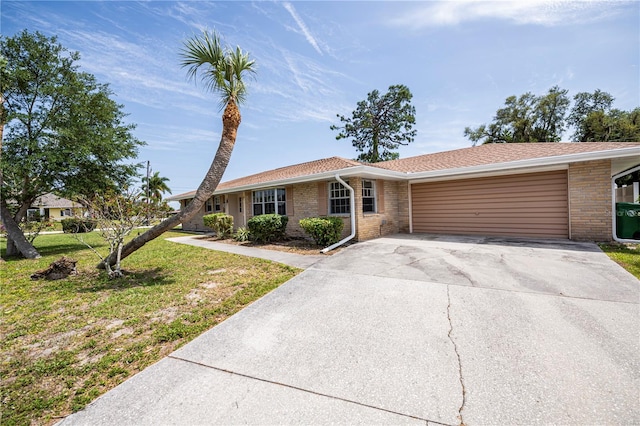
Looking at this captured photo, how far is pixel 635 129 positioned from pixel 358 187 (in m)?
26.3

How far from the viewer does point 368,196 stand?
34.3 feet

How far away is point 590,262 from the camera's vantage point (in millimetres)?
5660

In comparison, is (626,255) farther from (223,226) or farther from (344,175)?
(223,226)

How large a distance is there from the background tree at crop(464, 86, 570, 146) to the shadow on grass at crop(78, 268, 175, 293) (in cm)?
2976

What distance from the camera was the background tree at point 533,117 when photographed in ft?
74.5

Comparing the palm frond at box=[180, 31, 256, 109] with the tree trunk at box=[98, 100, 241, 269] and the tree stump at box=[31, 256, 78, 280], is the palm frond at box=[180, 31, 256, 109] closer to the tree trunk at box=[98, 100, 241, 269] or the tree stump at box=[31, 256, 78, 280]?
the tree trunk at box=[98, 100, 241, 269]

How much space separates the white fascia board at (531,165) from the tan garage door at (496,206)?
59 centimetres

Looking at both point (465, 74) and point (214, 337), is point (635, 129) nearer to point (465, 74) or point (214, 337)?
point (465, 74)

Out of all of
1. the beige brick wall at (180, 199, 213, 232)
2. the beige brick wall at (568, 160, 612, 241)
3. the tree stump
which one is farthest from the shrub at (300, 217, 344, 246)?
the beige brick wall at (180, 199, 213, 232)

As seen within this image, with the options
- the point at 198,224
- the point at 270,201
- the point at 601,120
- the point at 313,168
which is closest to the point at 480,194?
the point at 313,168

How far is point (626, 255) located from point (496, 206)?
3.93 meters

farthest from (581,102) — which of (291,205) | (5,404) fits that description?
(5,404)

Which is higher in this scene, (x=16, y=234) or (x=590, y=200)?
(x=590, y=200)

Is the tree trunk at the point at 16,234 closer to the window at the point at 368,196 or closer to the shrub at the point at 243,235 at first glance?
the shrub at the point at 243,235
